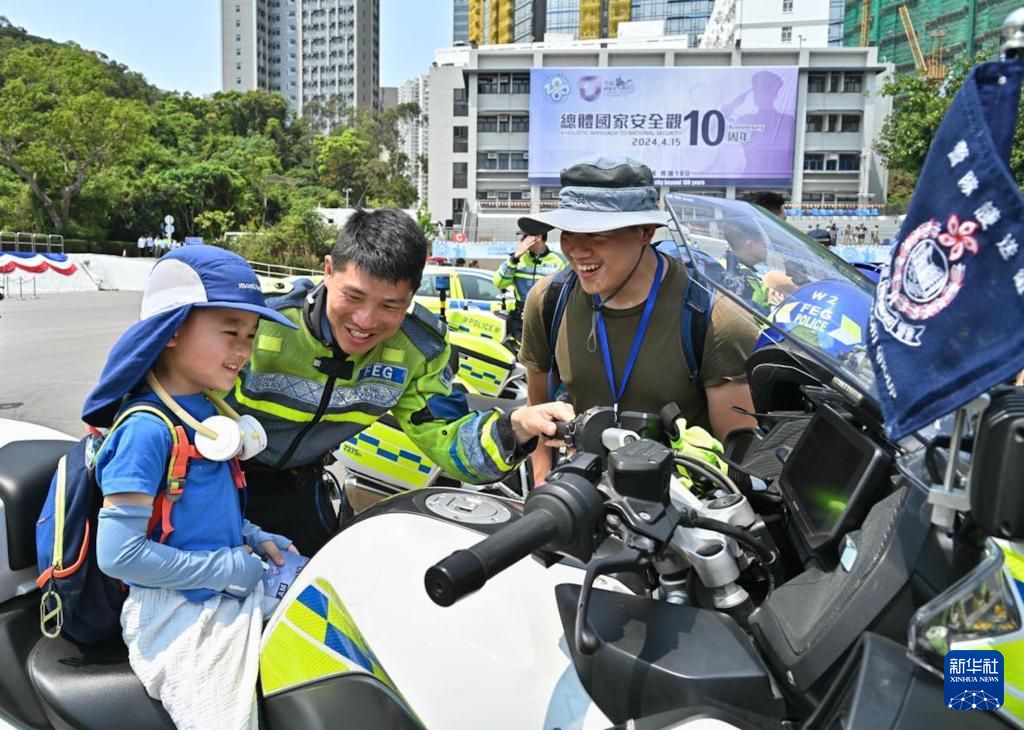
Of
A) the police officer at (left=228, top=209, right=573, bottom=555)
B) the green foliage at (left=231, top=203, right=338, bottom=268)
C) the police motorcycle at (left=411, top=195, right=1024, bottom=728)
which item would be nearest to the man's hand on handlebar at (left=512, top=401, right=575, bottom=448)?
the police officer at (left=228, top=209, right=573, bottom=555)

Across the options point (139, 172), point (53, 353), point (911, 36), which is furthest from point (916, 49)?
point (53, 353)

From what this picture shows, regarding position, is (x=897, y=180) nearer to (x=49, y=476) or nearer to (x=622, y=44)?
(x=622, y=44)

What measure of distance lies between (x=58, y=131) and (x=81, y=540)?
52618 millimetres

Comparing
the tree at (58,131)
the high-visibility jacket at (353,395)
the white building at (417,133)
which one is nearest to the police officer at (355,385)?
the high-visibility jacket at (353,395)

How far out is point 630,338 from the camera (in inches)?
107

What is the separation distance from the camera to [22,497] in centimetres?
196

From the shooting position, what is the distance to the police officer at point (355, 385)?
7.22 feet

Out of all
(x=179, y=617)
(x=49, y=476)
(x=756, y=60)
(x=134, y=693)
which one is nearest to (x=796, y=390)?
(x=179, y=617)

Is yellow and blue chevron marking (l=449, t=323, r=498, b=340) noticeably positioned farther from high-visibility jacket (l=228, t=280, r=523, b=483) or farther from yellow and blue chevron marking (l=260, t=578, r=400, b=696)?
yellow and blue chevron marking (l=260, t=578, r=400, b=696)

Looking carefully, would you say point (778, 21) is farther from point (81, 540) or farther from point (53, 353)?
point (81, 540)

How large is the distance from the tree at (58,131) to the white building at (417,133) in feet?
96.6

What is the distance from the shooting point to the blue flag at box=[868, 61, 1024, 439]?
0.82 meters

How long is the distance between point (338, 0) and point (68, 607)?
502ft

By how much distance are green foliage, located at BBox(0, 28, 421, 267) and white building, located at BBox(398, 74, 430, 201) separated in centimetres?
1436
